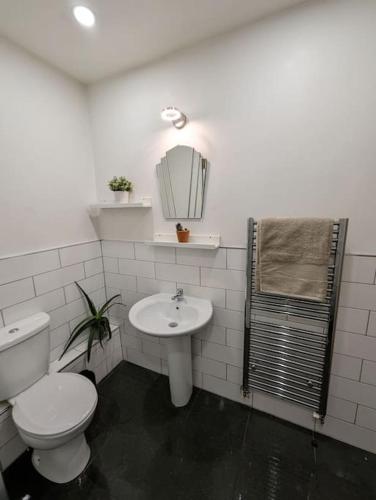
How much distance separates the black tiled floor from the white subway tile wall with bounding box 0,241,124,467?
12.0 inches

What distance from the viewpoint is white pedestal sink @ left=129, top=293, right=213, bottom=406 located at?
59.8 inches

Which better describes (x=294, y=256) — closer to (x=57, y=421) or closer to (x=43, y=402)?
(x=57, y=421)

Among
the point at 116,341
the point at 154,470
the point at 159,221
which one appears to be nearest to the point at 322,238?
the point at 159,221

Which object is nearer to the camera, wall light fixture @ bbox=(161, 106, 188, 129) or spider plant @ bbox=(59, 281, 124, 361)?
wall light fixture @ bbox=(161, 106, 188, 129)

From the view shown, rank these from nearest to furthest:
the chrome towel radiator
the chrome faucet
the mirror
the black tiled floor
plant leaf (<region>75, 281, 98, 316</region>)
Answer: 1. the black tiled floor
2. the chrome towel radiator
3. the mirror
4. the chrome faucet
5. plant leaf (<region>75, 281, 98, 316</region>)

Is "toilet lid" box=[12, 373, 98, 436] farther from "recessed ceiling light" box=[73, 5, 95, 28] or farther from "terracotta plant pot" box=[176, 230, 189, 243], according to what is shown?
"recessed ceiling light" box=[73, 5, 95, 28]

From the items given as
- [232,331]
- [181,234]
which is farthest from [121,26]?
[232,331]

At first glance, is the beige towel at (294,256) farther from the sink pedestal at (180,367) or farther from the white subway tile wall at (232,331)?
the sink pedestal at (180,367)

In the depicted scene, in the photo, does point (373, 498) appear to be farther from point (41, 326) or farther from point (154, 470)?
point (41, 326)

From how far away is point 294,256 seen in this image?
3.94 ft

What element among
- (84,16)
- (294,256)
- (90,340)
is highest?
(84,16)

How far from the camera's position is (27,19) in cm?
114

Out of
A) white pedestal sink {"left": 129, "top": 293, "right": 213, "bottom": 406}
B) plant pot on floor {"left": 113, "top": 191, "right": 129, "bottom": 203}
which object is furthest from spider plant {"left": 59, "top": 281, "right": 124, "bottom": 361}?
plant pot on floor {"left": 113, "top": 191, "right": 129, "bottom": 203}

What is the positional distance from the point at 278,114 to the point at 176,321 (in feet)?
4.80
